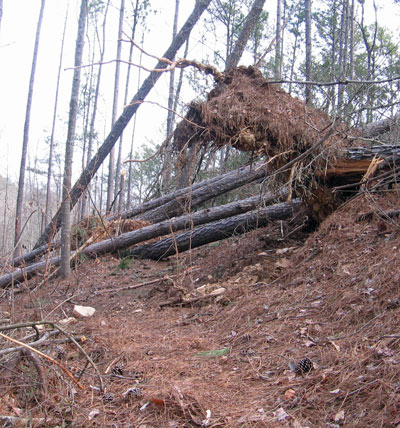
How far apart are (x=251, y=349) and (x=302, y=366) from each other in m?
0.75

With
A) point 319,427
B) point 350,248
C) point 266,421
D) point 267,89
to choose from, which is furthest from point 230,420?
point 267,89

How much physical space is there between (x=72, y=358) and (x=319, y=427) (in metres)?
2.50

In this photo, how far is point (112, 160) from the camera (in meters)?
19.1

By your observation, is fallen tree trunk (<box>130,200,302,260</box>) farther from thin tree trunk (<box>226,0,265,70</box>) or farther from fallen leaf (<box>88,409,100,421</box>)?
fallen leaf (<box>88,409,100,421</box>)

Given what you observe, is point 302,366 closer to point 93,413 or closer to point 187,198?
point 93,413

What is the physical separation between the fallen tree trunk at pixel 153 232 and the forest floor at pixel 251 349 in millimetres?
1716

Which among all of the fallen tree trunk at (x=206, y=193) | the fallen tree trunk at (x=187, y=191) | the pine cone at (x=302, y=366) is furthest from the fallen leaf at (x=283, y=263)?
the fallen tree trunk at (x=187, y=191)

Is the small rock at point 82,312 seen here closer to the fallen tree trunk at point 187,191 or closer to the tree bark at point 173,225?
the tree bark at point 173,225

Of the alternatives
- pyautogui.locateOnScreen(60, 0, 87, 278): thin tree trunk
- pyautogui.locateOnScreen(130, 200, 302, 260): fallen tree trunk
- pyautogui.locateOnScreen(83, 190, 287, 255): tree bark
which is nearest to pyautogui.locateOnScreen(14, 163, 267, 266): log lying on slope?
pyautogui.locateOnScreen(83, 190, 287, 255): tree bark

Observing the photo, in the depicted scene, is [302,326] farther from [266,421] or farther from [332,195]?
[332,195]

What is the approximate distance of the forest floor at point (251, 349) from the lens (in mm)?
2559

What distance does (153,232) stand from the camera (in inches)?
336

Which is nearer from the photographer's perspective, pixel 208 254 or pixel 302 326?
pixel 302 326

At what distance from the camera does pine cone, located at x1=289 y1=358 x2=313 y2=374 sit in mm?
2906
